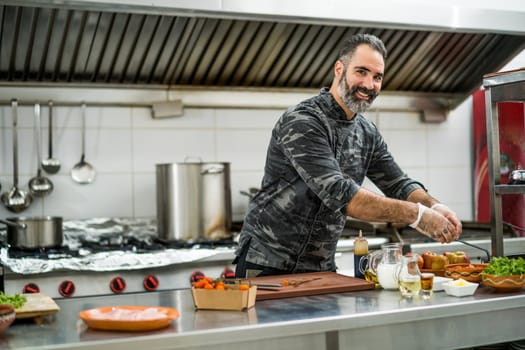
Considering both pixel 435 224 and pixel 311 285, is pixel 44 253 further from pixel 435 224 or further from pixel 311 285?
pixel 435 224

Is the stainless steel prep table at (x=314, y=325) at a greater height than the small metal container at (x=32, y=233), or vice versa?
the small metal container at (x=32, y=233)

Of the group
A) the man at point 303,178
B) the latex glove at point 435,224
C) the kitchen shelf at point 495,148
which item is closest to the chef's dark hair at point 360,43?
the man at point 303,178

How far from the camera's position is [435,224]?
242 cm

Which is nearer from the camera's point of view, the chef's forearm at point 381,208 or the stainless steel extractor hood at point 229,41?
the chef's forearm at point 381,208

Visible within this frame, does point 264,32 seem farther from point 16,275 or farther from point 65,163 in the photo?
point 16,275

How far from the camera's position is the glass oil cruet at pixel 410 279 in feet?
7.23

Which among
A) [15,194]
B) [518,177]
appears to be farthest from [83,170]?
[518,177]

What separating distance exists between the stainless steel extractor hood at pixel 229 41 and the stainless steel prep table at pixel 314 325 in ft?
5.95

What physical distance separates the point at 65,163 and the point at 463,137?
2.89 metres

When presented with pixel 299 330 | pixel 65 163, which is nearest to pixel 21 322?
pixel 299 330

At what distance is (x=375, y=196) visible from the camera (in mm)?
2439

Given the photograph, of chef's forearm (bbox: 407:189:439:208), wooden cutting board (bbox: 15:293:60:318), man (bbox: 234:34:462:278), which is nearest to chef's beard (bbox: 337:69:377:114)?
man (bbox: 234:34:462:278)

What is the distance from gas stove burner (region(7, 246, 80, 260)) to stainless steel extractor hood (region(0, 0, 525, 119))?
94 cm

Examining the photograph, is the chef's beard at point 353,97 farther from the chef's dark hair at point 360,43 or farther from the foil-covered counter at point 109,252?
the foil-covered counter at point 109,252
